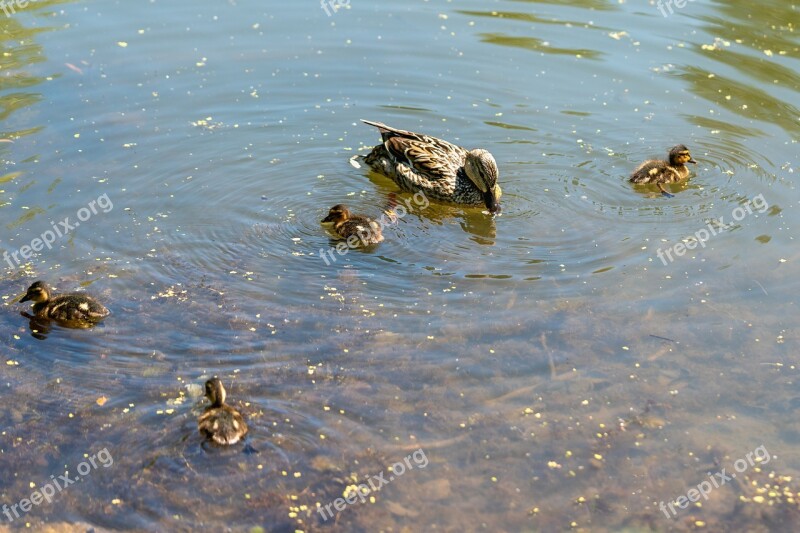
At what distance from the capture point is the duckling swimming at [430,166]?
10.0m

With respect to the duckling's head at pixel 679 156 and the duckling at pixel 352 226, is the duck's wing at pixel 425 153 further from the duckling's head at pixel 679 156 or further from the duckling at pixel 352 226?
the duckling's head at pixel 679 156

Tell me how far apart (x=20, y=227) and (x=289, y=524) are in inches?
180

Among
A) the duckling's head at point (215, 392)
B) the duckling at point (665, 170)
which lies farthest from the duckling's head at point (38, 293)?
the duckling at point (665, 170)

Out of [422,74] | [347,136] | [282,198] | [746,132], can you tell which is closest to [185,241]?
[282,198]

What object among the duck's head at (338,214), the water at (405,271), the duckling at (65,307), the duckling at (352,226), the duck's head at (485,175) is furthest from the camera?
the duck's head at (485,175)

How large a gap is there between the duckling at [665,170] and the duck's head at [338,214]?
2.91m

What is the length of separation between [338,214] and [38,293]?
8.82 ft

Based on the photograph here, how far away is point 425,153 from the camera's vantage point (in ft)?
33.9

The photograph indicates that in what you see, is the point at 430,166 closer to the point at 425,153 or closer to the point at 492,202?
the point at 425,153

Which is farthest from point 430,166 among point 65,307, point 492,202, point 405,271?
point 65,307

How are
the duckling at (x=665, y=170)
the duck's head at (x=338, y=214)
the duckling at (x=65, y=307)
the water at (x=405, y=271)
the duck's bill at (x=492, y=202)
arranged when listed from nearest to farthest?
the water at (x=405, y=271), the duckling at (x=65, y=307), the duck's head at (x=338, y=214), the duck's bill at (x=492, y=202), the duckling at (x=665, y=170)

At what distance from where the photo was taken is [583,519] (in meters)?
6.02

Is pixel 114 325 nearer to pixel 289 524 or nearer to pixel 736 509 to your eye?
pixel 289 524

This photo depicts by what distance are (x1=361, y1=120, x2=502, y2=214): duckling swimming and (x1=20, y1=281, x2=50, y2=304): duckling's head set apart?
386cm
